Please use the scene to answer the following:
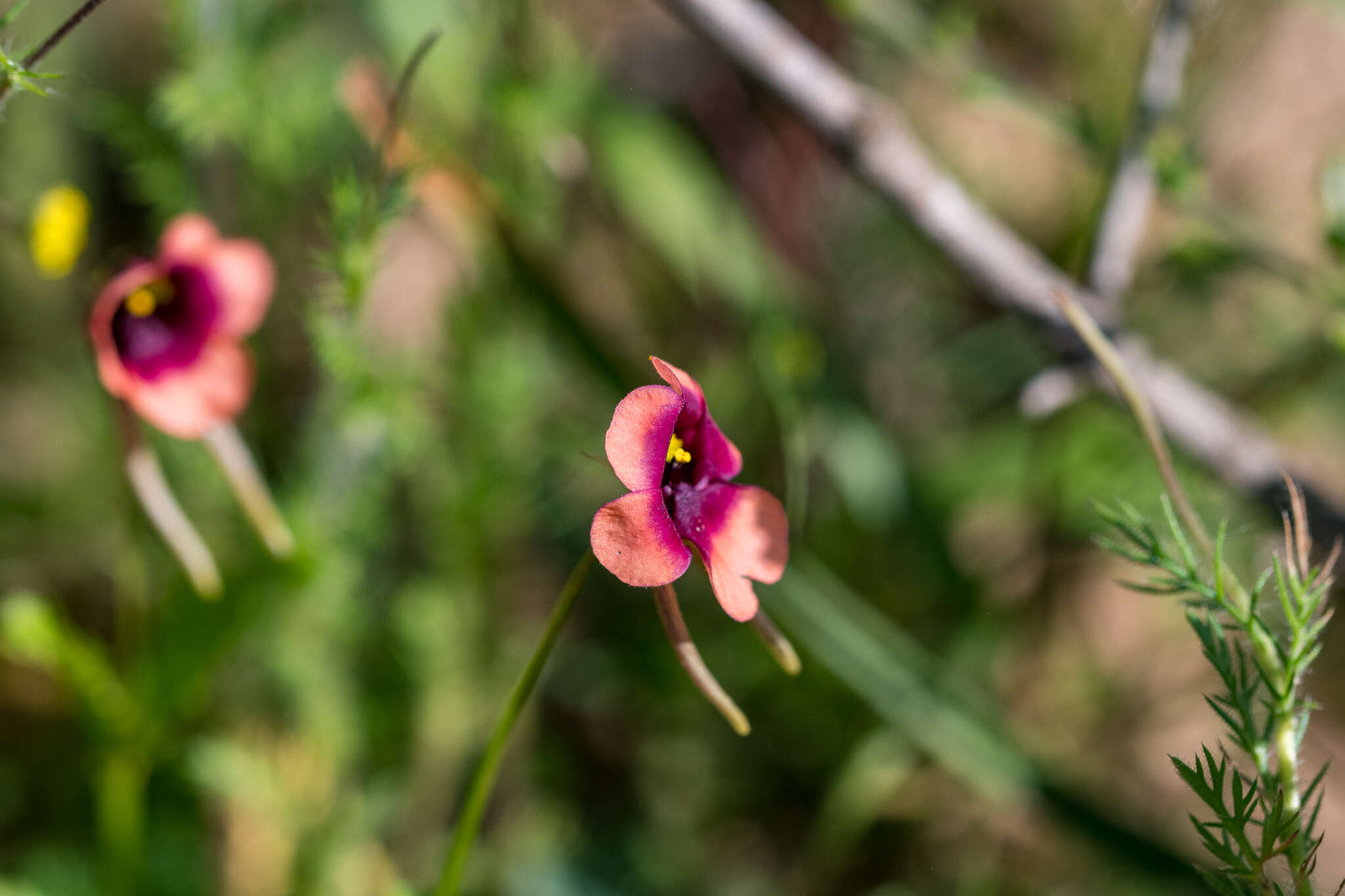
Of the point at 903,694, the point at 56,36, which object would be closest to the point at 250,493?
the point at 56,36

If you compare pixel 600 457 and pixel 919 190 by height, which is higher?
pixel 919 190

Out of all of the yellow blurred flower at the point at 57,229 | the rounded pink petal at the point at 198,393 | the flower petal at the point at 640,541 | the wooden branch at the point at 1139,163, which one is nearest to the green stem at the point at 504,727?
the flower petal at the point at 640,541

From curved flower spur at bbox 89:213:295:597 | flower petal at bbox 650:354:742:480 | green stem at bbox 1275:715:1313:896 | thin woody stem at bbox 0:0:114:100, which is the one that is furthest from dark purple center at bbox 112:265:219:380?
green stem at bbox 1275:715:1313:896

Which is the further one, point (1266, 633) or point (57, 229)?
point (57, 229)

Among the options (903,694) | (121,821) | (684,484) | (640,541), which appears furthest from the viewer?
(903,694)

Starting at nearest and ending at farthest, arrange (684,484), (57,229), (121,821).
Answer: (684,484), (57,229), (121,821)

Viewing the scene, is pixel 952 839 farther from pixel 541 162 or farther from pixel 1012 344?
pixel 541 162

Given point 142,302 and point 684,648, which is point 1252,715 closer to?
point 684,648

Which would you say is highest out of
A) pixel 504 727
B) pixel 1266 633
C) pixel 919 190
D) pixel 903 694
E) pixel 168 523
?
pixel 919 190
